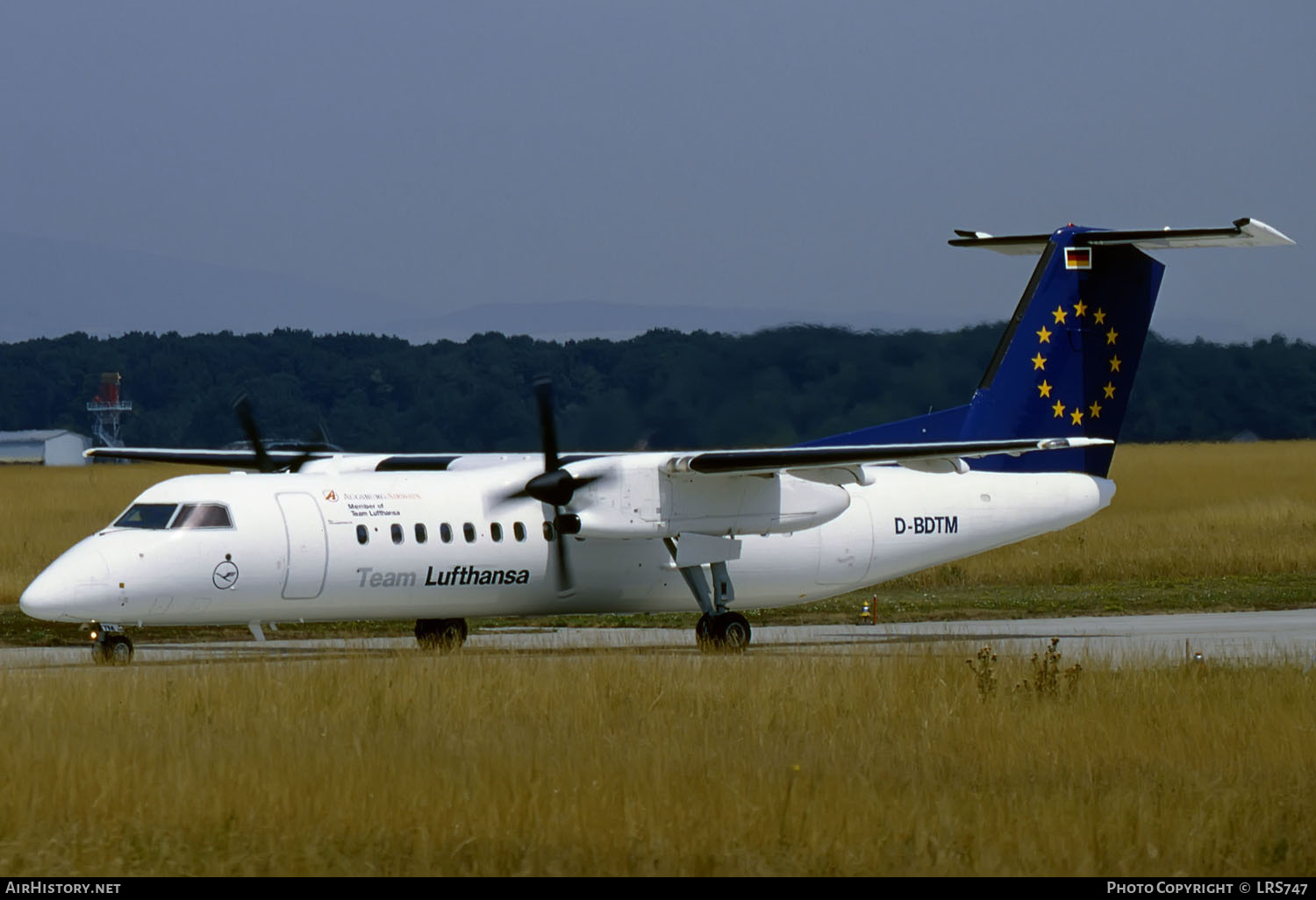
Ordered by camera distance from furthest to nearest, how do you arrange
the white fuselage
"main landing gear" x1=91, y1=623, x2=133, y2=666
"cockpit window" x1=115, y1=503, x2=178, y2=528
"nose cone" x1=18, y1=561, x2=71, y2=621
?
1. "main landing gear" x1=91, y1=623, x2=133, y2=666
2. "cockpit window" x1=115, y1=503, x2=178, y2=528
3. the white fuselage
4. "nose cone" x1=18, y1=561, x2=71, y2=621

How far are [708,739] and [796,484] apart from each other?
8.91 meters

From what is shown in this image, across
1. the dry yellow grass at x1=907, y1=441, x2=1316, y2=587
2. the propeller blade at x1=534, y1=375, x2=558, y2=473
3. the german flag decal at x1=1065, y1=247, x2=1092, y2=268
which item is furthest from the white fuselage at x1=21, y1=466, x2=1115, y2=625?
the dry yellow grass at x1=907, y1=441, x2=1316, y2=587

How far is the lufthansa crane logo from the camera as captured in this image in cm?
1864

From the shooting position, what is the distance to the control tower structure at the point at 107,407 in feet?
177

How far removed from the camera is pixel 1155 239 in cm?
2355

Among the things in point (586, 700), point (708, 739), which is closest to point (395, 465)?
point (586, 700)

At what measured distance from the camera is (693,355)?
90.3ft

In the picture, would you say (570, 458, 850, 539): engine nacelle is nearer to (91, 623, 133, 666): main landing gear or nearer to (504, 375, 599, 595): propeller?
(504, 375, 599, 595): propeller

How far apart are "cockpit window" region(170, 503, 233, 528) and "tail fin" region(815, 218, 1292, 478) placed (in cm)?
890

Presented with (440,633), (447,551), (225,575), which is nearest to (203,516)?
(225,575)

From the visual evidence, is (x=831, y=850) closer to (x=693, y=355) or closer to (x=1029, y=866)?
(x=1029, y=866)

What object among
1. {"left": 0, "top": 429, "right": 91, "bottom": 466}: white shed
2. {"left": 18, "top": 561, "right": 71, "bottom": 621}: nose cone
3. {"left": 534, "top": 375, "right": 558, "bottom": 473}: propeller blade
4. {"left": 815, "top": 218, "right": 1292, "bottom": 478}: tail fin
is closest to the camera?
{"left": 18, "top": 561, "right": 71, "bottom": 621}: nose cone

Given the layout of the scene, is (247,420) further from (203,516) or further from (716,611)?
(716,611)
